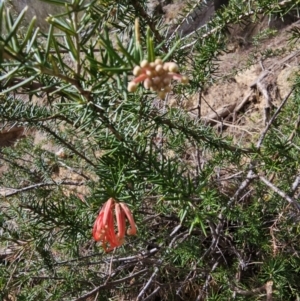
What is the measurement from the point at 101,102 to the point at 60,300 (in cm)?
57

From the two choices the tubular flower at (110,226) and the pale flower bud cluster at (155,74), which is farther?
the tubular flower at (110,226)

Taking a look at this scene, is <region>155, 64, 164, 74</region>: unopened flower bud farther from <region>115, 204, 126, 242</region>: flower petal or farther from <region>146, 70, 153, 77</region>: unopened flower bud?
<region>115, 204, 126, 242</region>: flower petal

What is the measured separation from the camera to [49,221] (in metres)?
0.66

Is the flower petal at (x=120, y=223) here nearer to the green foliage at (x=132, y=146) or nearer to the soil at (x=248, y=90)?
the green foliage at (x=132, y=146)

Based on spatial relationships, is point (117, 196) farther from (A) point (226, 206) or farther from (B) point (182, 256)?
(B) point (182, 256)

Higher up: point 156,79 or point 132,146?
point 156,79

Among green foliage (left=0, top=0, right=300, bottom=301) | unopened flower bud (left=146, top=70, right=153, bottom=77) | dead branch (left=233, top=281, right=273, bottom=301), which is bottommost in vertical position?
dead branch (left=233, top=281, right=273, bottom=301)

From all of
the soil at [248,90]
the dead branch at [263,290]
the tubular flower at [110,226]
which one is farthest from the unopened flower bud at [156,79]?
the soil at [248,90]

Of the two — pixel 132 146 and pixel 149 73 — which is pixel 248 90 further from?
pixel 149 73

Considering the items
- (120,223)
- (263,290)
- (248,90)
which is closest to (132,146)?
(120,223)

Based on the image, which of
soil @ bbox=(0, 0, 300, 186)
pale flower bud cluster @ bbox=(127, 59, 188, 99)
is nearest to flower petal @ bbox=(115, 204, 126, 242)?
pale flower bud cluster @ bbox=(127, 59, 188, 99)

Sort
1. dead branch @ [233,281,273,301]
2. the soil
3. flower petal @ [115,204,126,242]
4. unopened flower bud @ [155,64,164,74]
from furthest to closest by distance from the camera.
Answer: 1. the soil
2. dead branch @ [233,281,273,301]
3. flower petal @ [115,204,126,242]
4. unopened flower bud @ [155,64,164,74]

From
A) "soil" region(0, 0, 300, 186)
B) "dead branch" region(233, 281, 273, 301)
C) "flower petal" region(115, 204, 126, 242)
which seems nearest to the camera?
"flower petal" region(115, 204, 126, 242)

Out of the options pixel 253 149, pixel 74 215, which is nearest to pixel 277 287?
pixel 253 149
